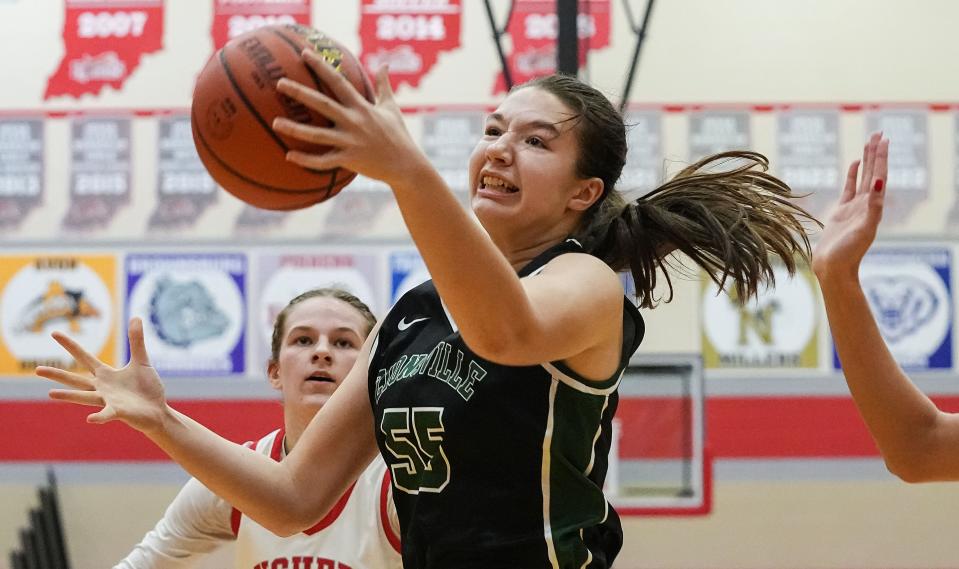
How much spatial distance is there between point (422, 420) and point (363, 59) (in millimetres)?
3911

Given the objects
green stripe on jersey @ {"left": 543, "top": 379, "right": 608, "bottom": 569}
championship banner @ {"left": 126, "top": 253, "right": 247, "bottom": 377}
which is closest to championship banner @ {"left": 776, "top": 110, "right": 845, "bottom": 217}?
championship banner @ {"left": 126, "top": 253, "right": 247, "bottom": 377}

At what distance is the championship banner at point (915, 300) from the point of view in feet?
17.4

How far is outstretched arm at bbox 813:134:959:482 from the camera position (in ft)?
5.49

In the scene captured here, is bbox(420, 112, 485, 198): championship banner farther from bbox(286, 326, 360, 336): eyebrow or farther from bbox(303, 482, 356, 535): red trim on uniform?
bbox(303, 482, 356, 535): red trim on uniform

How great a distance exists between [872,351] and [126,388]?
1.19m

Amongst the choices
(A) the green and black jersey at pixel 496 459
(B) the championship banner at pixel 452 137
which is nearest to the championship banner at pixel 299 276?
(B) the championship banner at pixel 452 137

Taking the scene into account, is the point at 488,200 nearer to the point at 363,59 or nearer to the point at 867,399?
the point at 867,399

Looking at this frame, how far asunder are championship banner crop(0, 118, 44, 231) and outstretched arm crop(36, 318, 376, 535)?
3.73 metres

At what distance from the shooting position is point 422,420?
68.2 inches

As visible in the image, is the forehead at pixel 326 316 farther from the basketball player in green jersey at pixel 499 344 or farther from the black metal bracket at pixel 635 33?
the black metal bracket at pixel 635 33

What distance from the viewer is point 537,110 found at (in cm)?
190

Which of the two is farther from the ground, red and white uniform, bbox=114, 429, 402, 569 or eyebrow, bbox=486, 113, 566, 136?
eyebrow, bbox=486, 113, 566, 136

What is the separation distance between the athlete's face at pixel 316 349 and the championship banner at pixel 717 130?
2.91 m

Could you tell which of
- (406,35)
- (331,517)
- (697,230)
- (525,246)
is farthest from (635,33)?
(525,246)
